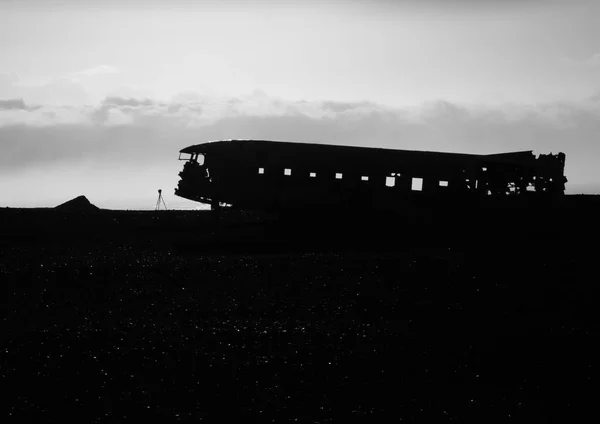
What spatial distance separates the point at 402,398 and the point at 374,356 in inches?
96.0

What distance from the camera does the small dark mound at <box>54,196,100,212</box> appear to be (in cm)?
4212

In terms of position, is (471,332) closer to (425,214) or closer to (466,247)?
(466,247)

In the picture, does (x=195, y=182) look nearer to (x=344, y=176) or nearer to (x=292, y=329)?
(x=344, y=176)

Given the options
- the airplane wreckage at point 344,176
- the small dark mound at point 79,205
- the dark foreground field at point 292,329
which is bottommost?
the dark foreground field at point 292,329

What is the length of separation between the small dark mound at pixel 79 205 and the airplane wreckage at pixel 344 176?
7148 mm

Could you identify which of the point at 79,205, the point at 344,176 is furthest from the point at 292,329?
the point at 79,205

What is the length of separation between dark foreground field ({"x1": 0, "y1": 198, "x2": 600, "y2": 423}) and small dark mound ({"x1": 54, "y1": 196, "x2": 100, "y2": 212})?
9025 millimetres

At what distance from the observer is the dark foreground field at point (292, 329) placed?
42.7 ft

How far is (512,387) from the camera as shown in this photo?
14.1 meters

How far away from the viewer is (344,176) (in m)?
39.3

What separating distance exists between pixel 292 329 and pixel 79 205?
95.4 ft

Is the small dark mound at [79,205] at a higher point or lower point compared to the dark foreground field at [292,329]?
higher

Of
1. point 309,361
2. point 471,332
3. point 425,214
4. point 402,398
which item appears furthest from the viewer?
point 425,214

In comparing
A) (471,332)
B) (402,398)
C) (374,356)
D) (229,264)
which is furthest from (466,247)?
(402,398)
